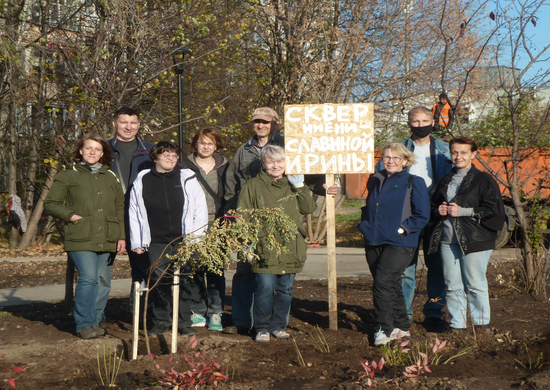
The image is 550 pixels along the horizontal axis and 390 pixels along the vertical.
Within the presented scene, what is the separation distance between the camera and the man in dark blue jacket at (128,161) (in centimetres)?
516

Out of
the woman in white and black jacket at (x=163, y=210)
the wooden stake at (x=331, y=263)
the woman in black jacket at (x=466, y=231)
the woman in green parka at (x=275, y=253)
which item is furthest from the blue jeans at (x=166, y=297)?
the woman in black jacket at (x=466, y=231)

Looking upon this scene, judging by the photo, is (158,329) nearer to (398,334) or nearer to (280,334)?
(280,334)

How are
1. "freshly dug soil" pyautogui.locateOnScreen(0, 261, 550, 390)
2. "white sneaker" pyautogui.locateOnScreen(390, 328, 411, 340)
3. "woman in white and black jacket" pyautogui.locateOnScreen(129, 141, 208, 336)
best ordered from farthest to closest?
"woman in white and black jacket" pyautogui.locateOnScreen(129, 141, 208, 336) < "white sneaker" pyautogui.locateOnScreen(390, 328, 411, 340) < "freshly dug soil" pyautogui.locateOnScreen(0, 261, 550, 390)

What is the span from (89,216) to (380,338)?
263 cm

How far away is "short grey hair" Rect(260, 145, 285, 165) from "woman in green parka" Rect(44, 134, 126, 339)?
1321 millimetres

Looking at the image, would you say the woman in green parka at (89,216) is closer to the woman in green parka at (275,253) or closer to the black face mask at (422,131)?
the woman in green parka at (275,253)

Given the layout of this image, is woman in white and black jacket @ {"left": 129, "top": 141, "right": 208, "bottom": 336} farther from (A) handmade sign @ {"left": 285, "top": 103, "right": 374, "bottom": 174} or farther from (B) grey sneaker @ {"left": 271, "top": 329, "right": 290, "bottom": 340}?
(A) handmade sign @ {"left": 285, "top": 103, "right": 374, "bottom": 174}

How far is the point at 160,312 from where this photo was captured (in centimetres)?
505

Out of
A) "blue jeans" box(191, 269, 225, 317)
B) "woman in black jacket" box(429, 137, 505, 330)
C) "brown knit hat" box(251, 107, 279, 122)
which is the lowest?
"blue jeans" box(191, 269, 225, 317)

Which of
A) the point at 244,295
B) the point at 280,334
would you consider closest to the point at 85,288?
the point at 244,295

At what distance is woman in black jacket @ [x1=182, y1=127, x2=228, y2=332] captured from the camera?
5359mm

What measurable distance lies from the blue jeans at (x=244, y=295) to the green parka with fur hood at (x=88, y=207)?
110 centimetres

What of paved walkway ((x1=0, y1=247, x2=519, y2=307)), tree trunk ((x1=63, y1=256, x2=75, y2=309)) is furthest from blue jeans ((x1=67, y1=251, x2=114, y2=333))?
paved walkway ((x1=0, y1=247, x2=519, y2=307))

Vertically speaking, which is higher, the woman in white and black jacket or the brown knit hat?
the brown knit hat
